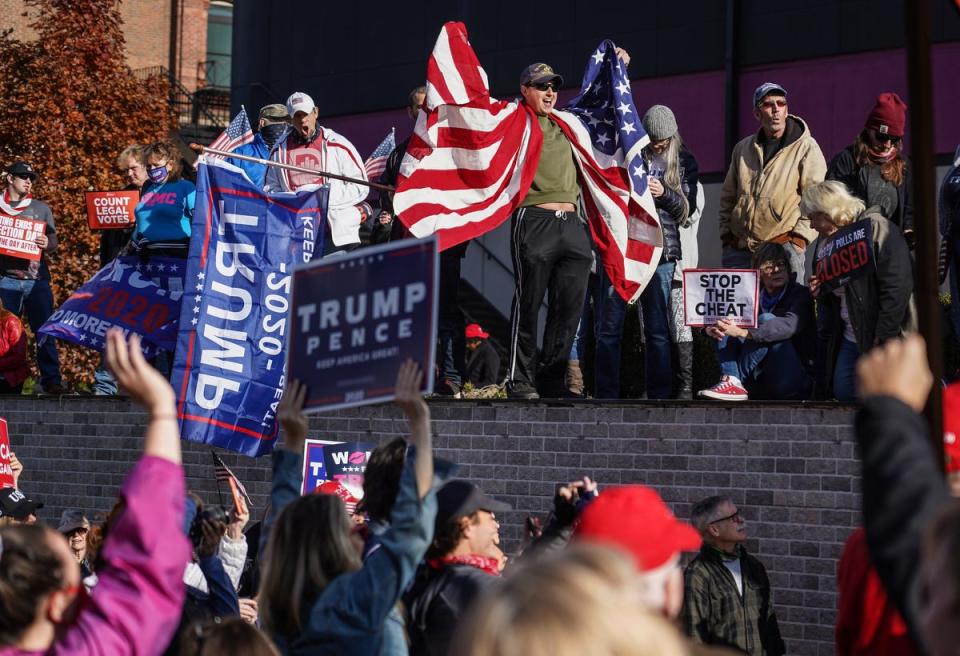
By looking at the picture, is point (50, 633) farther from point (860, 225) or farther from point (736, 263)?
point (736, 263)

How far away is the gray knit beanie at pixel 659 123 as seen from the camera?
1084 cm

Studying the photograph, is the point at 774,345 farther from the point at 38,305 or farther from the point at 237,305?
the point at 38,305

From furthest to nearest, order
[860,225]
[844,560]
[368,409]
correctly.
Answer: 1. [368,409]
2. [860,225]
3. [844,560]

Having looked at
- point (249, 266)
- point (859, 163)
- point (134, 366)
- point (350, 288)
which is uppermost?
point (859, 163)

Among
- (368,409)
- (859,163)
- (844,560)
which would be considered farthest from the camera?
(368,409)

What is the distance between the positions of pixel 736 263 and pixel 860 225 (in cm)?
193

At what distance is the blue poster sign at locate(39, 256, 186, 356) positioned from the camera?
11938mm

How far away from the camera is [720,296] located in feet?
30.7

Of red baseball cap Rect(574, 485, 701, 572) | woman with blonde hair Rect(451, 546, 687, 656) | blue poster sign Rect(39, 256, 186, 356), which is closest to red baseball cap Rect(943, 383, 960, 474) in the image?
red baseball cap Rect(574, 485, 701, 572)

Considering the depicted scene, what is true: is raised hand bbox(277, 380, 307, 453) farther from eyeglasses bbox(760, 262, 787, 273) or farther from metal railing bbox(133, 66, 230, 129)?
metal railing bbox(133, 66, 230, 129)

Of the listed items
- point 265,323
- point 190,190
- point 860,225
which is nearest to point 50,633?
point 265,323

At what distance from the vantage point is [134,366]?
3.88 meters

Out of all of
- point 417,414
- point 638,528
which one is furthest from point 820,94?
point 638,528

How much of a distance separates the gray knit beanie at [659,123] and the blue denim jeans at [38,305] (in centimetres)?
599
